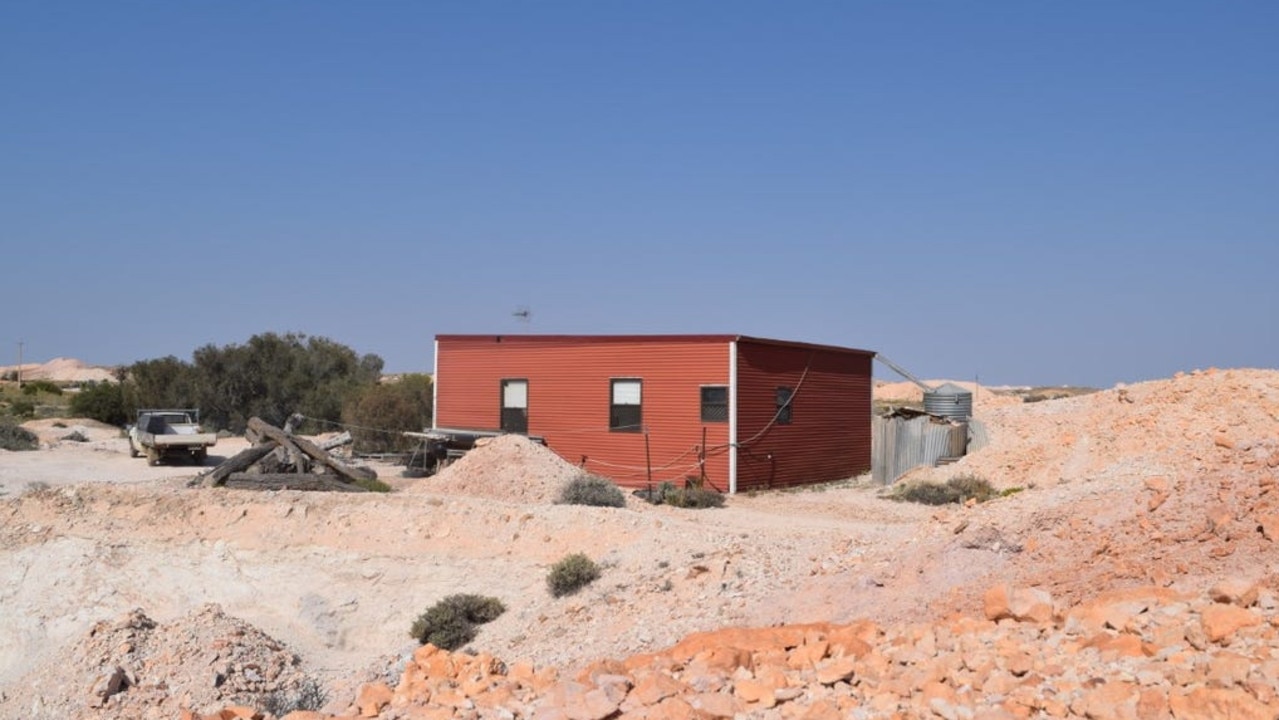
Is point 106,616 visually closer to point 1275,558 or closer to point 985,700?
point 985,700

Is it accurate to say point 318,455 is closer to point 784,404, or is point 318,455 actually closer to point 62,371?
point 784,404

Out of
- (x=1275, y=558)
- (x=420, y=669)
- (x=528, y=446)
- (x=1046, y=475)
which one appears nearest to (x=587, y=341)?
(x=528, y=446)

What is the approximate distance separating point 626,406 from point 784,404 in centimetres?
398

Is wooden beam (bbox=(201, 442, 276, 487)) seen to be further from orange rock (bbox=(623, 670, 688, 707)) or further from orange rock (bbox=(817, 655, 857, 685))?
orange rock (bbox=(817, 655, 857, 685))

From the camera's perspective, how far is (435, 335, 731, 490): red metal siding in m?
25.0

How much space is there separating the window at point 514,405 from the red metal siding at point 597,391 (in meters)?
0.17

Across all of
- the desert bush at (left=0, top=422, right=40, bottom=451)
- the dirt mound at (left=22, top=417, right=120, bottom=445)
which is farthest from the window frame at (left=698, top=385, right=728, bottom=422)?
the dirt mound at (left=22, top=417, right=120, bottom=445)

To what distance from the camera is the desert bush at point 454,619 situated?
43.4 ft

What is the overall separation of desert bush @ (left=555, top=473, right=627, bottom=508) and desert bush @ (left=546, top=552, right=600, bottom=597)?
5.20 metres

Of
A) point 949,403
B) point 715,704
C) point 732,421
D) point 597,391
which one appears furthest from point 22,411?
point 715,704

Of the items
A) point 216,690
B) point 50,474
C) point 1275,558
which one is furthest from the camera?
point 50,474

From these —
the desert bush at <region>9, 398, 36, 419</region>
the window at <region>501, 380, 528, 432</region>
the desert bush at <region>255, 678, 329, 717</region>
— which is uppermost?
the window at <region>501, 380, 528, 432</region>

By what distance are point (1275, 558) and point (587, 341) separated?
1978 centimetres

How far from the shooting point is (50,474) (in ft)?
84.3
